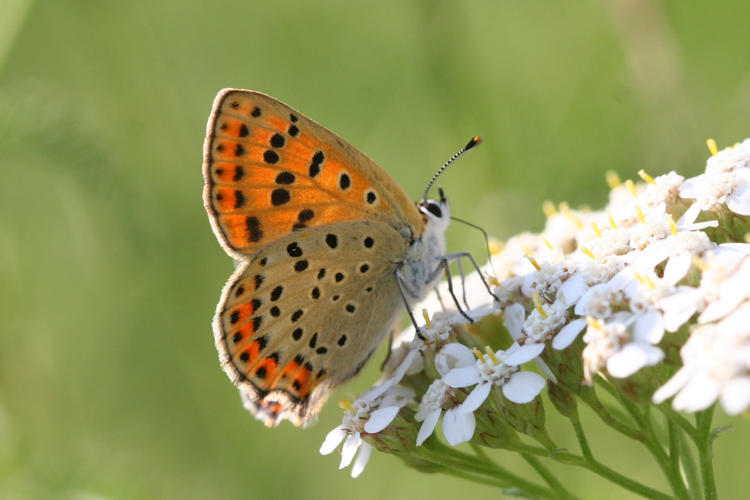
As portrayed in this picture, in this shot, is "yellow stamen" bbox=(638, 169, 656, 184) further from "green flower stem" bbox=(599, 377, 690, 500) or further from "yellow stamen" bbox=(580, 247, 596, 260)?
"green flower stem" bbox=(599, 377, 690, 500)

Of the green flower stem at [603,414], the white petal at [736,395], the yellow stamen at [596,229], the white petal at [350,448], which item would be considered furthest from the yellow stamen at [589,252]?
the white petal at [350,448]

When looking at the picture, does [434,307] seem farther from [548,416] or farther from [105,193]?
[105,193]

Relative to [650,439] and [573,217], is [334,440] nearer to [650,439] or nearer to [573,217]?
[650,439]

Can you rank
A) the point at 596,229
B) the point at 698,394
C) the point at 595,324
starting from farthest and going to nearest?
the point at 596,229 → the point at 595,324 → the point at 698,394

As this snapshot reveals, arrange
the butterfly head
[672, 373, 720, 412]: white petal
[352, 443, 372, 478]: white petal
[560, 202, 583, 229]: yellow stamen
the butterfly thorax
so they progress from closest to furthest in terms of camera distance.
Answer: [672, 373, 720, 412]: white petal → [352, 443, 372, 478]: white petal → [560, 202, 583, 229]: yellow stamen → the butterfly thorax → the butterfly head

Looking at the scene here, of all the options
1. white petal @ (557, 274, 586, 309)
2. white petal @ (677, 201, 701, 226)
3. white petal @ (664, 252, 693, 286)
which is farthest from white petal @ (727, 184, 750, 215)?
white petal @ (557, 274, 586, 309)

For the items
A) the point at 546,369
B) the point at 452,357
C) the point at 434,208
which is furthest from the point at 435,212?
the point at 546,369

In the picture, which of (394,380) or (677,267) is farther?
(394,380)

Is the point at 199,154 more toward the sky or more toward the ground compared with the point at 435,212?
more toward the ground
